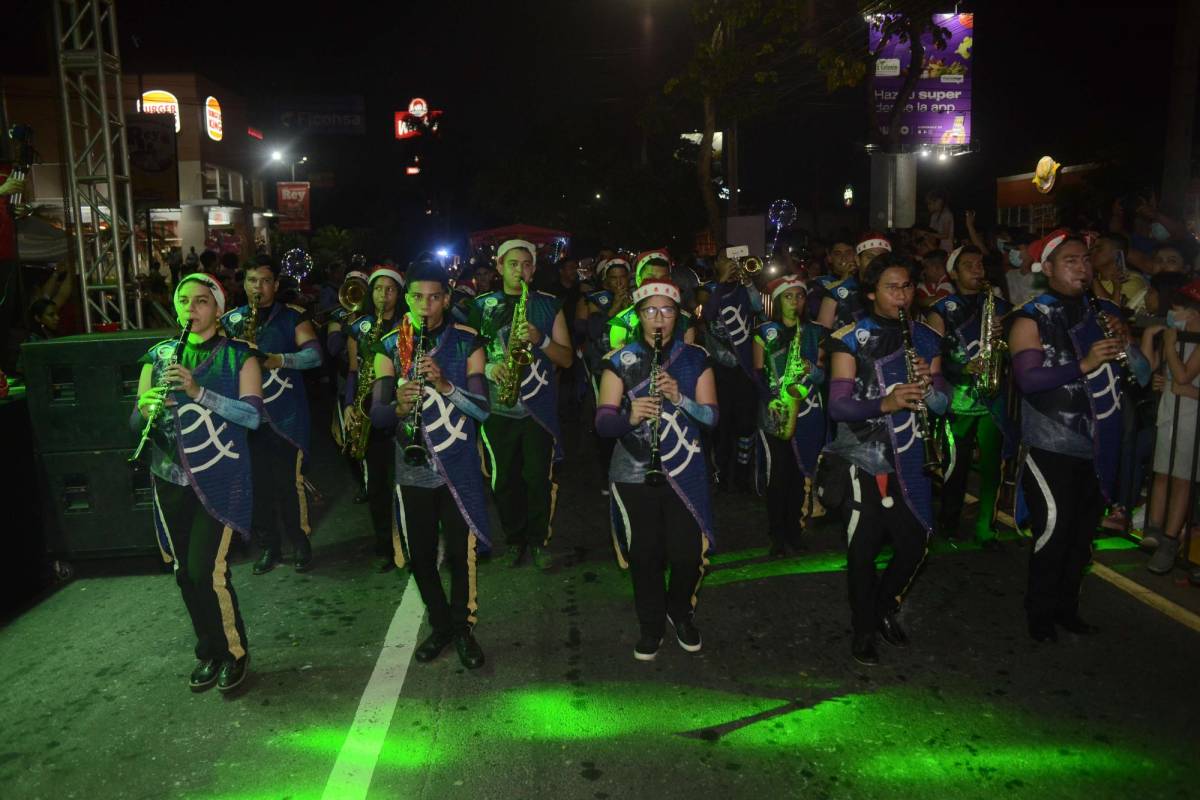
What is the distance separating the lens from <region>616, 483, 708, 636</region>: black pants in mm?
5086

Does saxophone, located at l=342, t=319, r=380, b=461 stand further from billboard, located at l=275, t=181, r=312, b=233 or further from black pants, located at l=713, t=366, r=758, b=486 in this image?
billboard, located at l=275, t=181, r=312, b=233

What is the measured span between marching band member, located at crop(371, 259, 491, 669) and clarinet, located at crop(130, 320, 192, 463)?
963mm

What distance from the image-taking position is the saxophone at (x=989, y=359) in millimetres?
6398

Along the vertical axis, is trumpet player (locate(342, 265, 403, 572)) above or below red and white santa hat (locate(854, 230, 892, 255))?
below

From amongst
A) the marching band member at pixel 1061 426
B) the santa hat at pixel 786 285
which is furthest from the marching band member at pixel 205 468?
the marching band member at pixel 1061 426

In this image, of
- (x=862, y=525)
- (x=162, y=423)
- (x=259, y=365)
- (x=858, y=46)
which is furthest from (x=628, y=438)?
(x=858, y=46)

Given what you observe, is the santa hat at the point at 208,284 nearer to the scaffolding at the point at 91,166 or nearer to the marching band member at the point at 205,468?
the marching band member at the point at 205,468

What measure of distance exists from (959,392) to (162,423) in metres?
5.26

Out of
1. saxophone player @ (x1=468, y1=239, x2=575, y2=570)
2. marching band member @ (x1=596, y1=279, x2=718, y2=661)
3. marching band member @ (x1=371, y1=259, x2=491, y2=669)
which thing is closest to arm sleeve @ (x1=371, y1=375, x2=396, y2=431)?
marching band member @ (x1=371, y1=259, x2=491, y2=669)

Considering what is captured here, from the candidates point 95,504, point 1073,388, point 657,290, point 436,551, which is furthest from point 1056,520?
point 95,504

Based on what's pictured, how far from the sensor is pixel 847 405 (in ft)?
16.4

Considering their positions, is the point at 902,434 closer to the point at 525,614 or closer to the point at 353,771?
the point at 525,614

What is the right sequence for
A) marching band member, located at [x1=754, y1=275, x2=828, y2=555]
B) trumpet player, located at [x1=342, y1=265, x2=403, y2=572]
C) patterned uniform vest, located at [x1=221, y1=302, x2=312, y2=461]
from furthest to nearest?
patterned uniform vest, located at [x1=221, y1=302, x2=312, y2=461] → marching band member, located at [x1=754, y1=275, x2=828, y2=555] → trumpet player, located at [x1=342, y1=265, x2=403, y2=572]

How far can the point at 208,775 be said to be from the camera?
13.6 feet
